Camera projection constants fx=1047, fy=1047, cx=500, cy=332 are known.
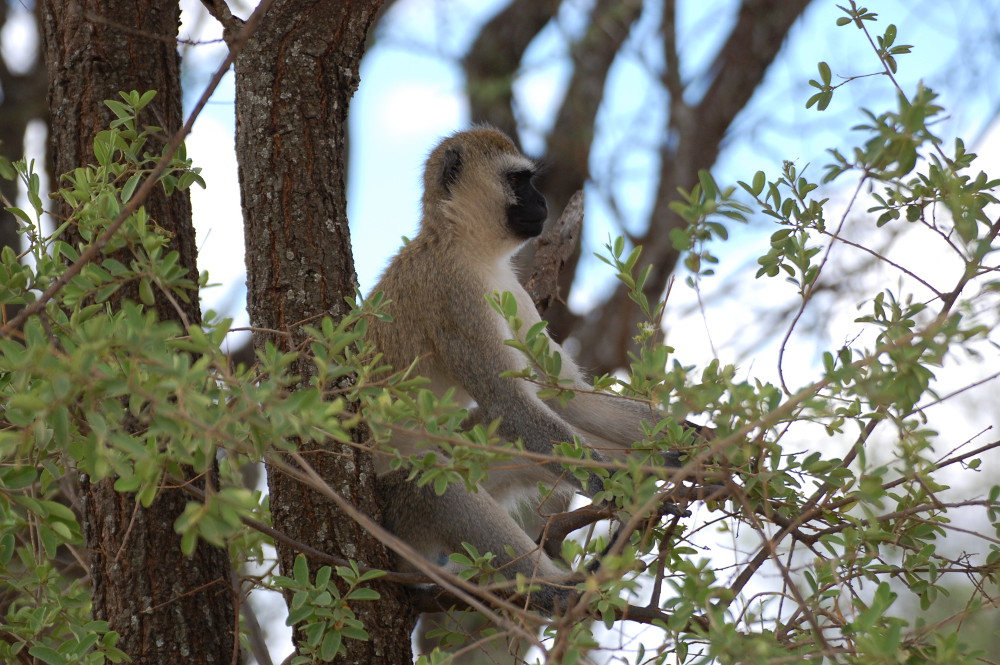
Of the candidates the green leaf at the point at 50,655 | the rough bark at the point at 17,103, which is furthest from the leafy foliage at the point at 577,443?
the rough bark at the point at 17,103

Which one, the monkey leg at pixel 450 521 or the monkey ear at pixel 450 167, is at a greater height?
the monkey ear at pixel 450 167

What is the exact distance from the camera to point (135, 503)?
3.29m

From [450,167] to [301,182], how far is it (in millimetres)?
1551

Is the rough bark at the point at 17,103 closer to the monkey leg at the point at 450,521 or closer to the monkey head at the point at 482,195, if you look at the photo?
the monkey head at the point at 482,195

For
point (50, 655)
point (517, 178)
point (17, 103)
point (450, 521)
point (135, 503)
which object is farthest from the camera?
point (17, 103)

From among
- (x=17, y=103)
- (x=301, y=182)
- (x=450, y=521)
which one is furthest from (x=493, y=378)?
(x=17, y=103)

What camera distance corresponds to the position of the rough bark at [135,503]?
325cm

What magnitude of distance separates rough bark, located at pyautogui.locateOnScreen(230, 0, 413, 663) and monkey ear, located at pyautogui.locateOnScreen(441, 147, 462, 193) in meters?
1.29

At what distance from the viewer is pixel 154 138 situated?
12.1ft

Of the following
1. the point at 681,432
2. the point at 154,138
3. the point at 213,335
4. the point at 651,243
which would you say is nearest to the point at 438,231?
the point at 154,138

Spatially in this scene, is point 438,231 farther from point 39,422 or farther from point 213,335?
point 39,422

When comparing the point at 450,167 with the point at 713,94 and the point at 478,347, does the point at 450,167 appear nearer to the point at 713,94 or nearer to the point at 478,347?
the point at 478,347

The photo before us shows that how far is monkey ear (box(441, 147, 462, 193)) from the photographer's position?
499 cm

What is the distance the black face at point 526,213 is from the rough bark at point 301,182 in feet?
4.53
